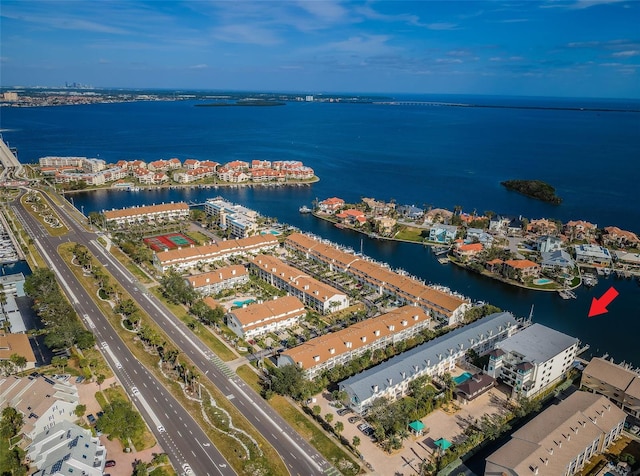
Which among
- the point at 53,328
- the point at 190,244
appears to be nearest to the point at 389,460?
the point at 53,328

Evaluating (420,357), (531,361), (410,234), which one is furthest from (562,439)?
(410,234)

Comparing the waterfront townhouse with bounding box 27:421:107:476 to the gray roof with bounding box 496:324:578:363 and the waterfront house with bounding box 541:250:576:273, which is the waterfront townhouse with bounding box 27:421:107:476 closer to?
the gray roof with bounding box 496:324:578:363

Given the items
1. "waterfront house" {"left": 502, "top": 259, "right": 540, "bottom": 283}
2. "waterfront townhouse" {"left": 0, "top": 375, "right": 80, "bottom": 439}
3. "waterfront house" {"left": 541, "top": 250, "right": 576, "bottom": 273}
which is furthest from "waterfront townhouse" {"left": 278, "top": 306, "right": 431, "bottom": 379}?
"waterfront house" {"left": 541, "top": 250, "right": 576, "bottom": 273}

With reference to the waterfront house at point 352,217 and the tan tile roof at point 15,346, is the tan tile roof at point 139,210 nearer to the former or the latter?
the waterfront house at point 352,217

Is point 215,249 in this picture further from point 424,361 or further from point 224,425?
point 424,361

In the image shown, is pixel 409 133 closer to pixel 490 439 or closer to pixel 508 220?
pixel 508 220

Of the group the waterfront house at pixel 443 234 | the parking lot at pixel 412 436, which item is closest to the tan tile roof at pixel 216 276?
the parking lot at pixel 412 436
